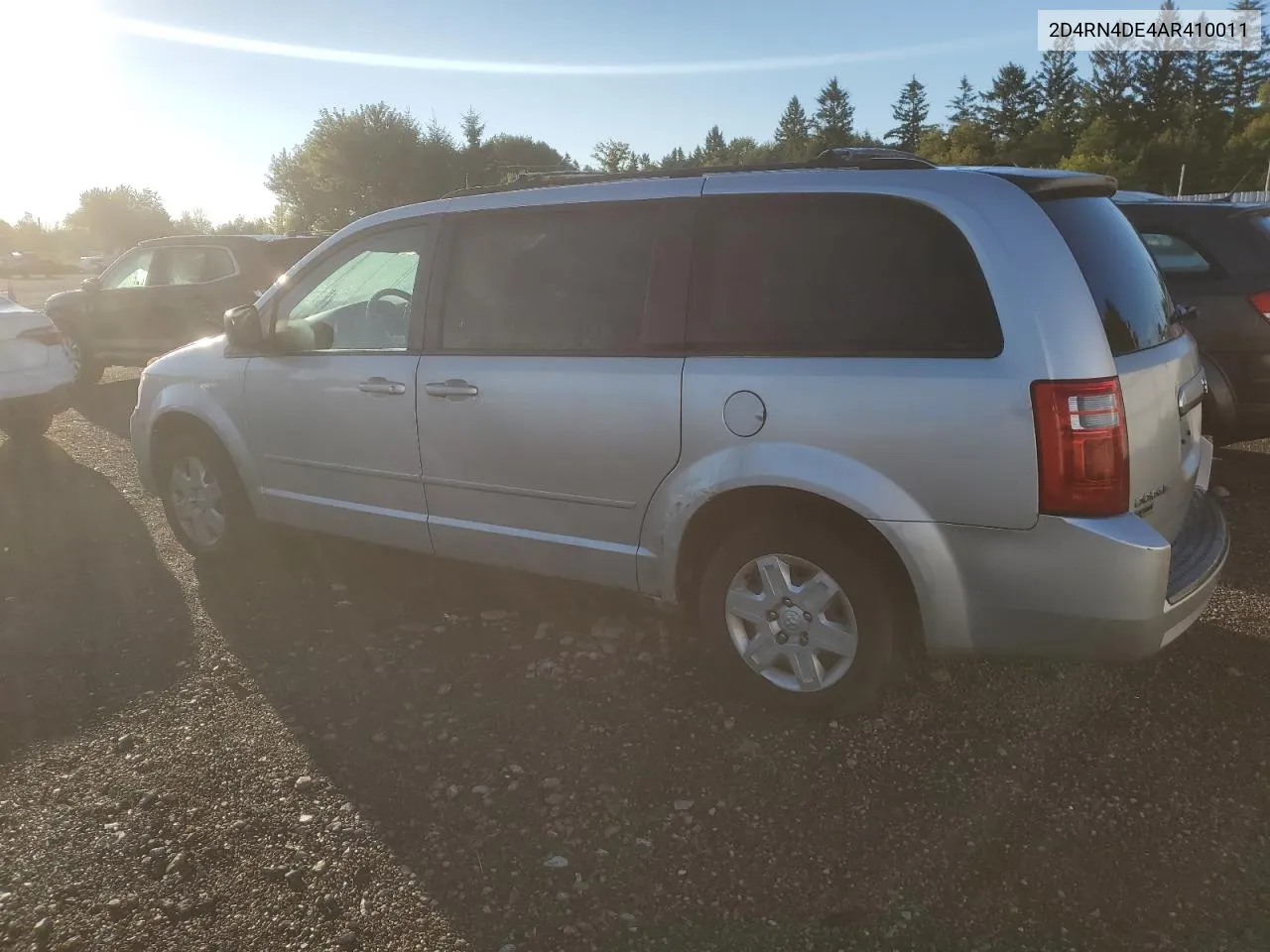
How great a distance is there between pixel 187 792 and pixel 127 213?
10360cm

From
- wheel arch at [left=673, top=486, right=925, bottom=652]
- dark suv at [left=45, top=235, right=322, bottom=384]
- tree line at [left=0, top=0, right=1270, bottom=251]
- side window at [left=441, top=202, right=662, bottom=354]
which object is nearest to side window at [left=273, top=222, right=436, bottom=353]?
side window at [left=441, top=202, right=662, bottom=354]

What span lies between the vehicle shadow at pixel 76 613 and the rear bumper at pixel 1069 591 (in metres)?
3.20

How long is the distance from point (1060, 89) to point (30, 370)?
10490cm

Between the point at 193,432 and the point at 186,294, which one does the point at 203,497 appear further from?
the point at 186,294

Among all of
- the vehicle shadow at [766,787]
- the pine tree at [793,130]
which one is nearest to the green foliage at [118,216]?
the pine tree at [793,130]

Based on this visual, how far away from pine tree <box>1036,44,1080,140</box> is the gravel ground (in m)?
96.7

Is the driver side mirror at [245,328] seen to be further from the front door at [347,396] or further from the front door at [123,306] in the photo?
the front door at [123,306]

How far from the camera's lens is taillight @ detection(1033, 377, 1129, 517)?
2.72 metres

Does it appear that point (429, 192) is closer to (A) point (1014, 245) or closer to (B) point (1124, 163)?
(B) point (1124, 163)

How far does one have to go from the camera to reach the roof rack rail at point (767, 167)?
10.8 ft

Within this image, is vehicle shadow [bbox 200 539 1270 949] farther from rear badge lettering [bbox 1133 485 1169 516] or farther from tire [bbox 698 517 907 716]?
rear badge lettering [bbox 1133 485 1169 516]

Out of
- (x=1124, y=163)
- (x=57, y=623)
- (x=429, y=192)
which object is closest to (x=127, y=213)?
(x=429, y=192)

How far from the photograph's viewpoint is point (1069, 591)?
282cm

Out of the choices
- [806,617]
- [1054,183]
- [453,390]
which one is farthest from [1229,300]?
[453,390]
